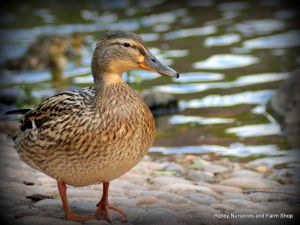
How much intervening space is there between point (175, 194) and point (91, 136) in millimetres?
1358

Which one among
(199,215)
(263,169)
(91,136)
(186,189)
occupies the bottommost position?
(263,169)

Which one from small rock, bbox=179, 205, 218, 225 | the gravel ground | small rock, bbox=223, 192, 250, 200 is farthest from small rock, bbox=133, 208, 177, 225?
small rock, bbox=223, 192, 250, 200

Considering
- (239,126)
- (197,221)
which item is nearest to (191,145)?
(239,126)

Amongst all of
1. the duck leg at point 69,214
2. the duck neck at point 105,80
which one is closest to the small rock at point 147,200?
the duck leg at point 69,214

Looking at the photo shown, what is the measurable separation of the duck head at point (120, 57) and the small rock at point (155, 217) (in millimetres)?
1078

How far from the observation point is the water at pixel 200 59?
7969mm

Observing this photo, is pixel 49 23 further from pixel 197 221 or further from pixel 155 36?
pixel 197 221

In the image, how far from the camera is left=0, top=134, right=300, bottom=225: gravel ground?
4.92 metres

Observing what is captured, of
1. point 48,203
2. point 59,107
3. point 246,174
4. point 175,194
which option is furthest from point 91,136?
point 246,174

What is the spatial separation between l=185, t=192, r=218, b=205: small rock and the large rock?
2401 millimetres

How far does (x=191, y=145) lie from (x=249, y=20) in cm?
684

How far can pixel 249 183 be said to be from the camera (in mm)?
6168

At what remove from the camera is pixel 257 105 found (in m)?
9.02

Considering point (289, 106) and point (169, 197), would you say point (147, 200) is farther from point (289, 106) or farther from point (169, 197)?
point (289, 106)
